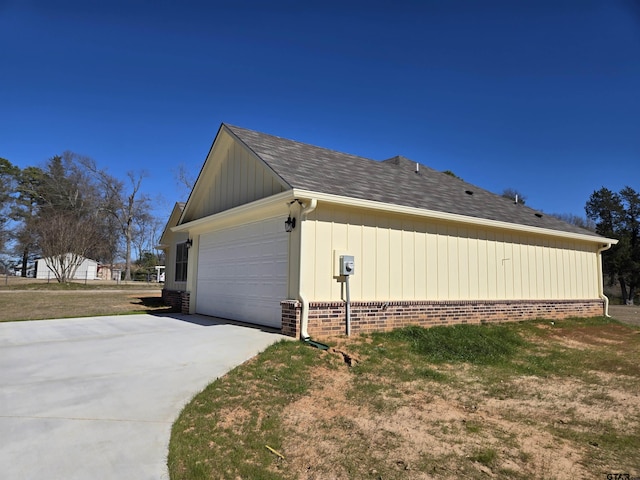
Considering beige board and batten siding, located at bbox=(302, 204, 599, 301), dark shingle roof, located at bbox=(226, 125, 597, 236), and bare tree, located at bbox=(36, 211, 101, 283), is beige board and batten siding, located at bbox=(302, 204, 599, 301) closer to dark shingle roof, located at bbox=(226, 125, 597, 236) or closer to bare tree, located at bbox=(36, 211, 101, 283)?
dark shingle roof, located at bbox=(226, 125, 597, 236)

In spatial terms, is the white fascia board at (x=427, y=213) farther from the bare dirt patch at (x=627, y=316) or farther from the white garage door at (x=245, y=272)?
the bare dirt patch at (x=627, y=316)

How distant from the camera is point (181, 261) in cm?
1620

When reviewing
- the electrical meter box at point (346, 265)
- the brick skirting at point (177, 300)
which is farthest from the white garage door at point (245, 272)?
the electrical meter box at point (346, 265)

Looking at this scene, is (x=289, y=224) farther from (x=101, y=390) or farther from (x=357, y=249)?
(x=101, y=390)

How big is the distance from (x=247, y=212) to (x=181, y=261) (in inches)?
320

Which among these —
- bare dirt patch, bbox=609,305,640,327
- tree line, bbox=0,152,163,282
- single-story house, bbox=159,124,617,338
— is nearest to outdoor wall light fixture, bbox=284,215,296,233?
single-story house, bbox=159,124,617,338

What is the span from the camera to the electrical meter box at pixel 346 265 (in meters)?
7.69

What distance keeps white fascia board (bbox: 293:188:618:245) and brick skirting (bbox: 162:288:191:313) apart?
22.6ft

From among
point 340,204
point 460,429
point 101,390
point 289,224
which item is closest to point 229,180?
point 289,224

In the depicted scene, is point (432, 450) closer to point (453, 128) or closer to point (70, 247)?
point (453, 128)

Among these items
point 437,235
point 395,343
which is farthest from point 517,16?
point 395,343

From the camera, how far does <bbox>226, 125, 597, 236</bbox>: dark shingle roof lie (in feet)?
28.0

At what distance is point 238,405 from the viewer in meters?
4.21

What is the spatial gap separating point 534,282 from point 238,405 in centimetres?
1025
